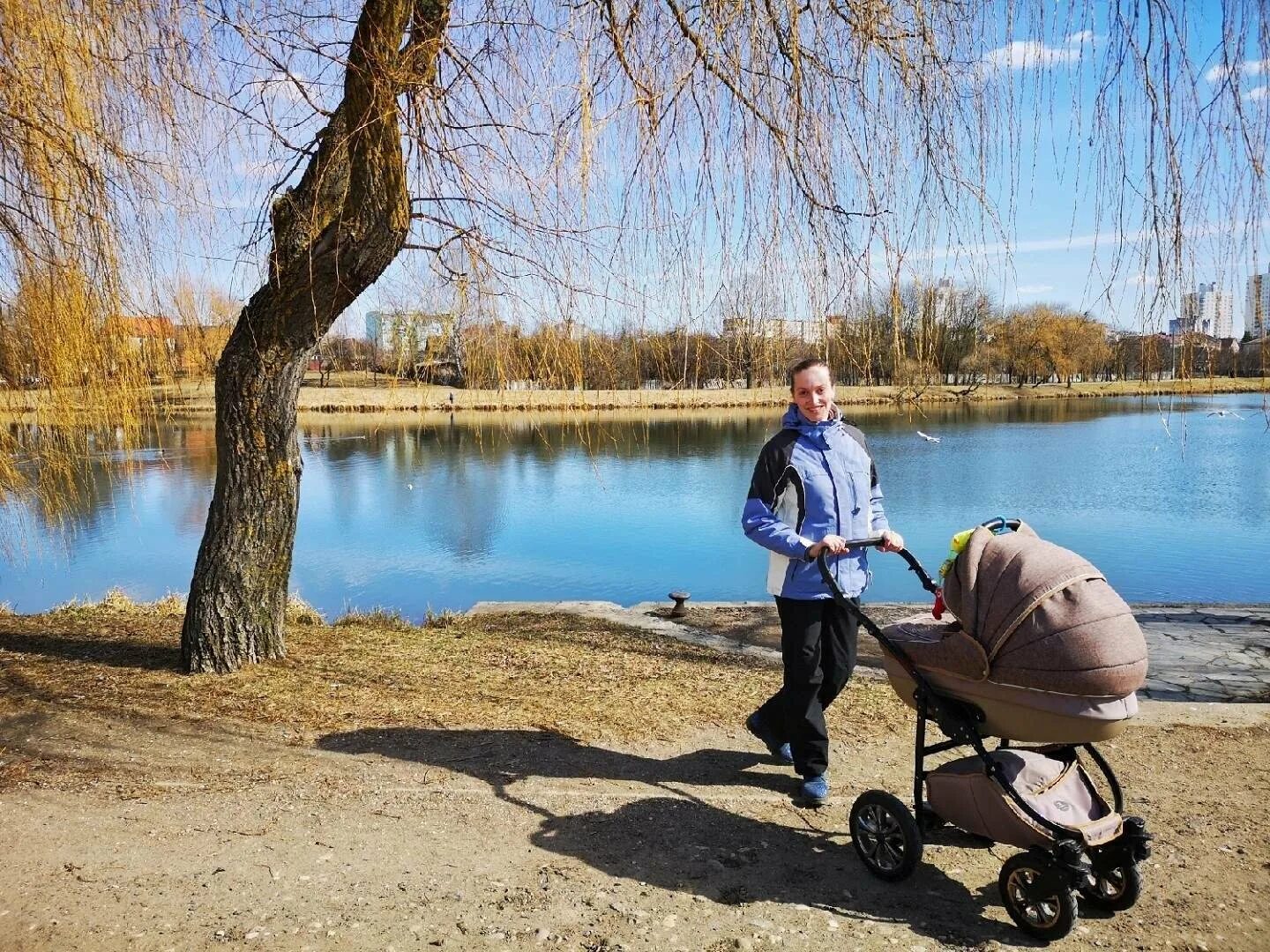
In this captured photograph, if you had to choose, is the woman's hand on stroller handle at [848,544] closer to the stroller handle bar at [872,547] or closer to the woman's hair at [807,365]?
the stroller handle bar at [872,547]

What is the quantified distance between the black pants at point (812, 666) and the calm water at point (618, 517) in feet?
5.50

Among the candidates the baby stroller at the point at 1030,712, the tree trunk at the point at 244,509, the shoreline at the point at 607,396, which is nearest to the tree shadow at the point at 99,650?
the tree trunk at the point at 244,509

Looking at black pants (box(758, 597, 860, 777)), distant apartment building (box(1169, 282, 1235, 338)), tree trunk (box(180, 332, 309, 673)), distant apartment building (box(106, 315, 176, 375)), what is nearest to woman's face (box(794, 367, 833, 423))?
black pants (box(758, 597, 860, 777))

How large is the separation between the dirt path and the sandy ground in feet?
0.04

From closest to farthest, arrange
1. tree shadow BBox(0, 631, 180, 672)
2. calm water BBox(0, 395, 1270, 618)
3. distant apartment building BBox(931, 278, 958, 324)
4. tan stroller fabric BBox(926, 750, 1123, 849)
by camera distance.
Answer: tan stroller fabric BBox(926, 750, 1123, 849) < distant apartment building BBox(931, 278, 958, 324) < tree shadow BBox(0, 631, 180, 672) < calm water BBox(0, 395, 1270, 618)

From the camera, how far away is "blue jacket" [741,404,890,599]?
3801mm

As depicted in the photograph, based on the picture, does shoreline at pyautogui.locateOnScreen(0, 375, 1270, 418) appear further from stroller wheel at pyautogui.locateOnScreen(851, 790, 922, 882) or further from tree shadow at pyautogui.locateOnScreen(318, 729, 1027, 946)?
tree shadow at pyautogui.locateOnScreen(318, 729, 1027, 946)

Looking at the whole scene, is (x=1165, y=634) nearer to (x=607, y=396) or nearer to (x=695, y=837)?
(x=607, y=396)

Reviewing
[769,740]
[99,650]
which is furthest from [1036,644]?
[99,650]

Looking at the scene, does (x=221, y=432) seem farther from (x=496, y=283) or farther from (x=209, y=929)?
(x=209, y=929)

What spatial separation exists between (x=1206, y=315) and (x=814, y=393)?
57.2 inches

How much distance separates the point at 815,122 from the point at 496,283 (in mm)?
1758

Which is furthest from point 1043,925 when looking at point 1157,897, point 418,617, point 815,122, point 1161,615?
point 418,617

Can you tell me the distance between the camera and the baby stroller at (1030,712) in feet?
9.15
